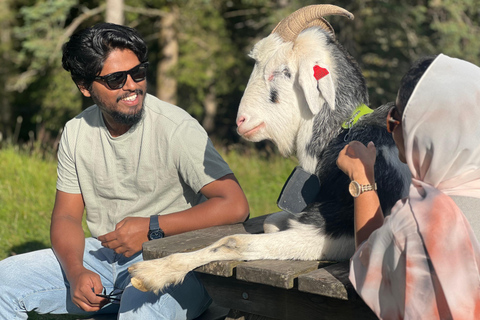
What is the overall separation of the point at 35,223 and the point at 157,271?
11.2 feet

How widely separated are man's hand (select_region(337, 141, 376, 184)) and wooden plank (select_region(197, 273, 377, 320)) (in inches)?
17.4

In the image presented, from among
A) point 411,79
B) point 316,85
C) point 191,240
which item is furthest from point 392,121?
point 191,240

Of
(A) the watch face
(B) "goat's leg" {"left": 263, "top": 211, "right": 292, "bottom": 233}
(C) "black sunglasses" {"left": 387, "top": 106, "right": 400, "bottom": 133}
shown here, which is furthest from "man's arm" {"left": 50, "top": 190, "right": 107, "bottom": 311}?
(C) "black sunglasses" {"left": 387, "top": 106, "right": 400, "bottom": 133}

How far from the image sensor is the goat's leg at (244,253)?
2.35 metres

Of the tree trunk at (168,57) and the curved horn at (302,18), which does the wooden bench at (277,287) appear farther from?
the tree trunk at (168,57)

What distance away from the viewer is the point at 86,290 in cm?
278

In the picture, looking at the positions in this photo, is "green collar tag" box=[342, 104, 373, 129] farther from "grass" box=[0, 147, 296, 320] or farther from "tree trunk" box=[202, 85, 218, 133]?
"tree trunk" box=[202, 85, 218, 133]

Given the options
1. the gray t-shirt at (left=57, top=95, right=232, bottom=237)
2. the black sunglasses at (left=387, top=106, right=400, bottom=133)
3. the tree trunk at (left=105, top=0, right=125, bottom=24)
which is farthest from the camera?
the tree trunk at (left=105, top=0, right=125, bottom=24)

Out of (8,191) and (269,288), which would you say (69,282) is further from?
(8,191)

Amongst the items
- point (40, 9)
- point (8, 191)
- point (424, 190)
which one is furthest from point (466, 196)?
point (40, 9)

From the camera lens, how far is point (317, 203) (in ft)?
8.39

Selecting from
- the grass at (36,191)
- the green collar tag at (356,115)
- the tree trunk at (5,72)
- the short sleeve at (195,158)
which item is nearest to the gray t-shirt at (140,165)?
the short sleeve at (195,158)

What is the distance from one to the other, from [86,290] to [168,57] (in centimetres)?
1605

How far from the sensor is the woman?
1.76m
